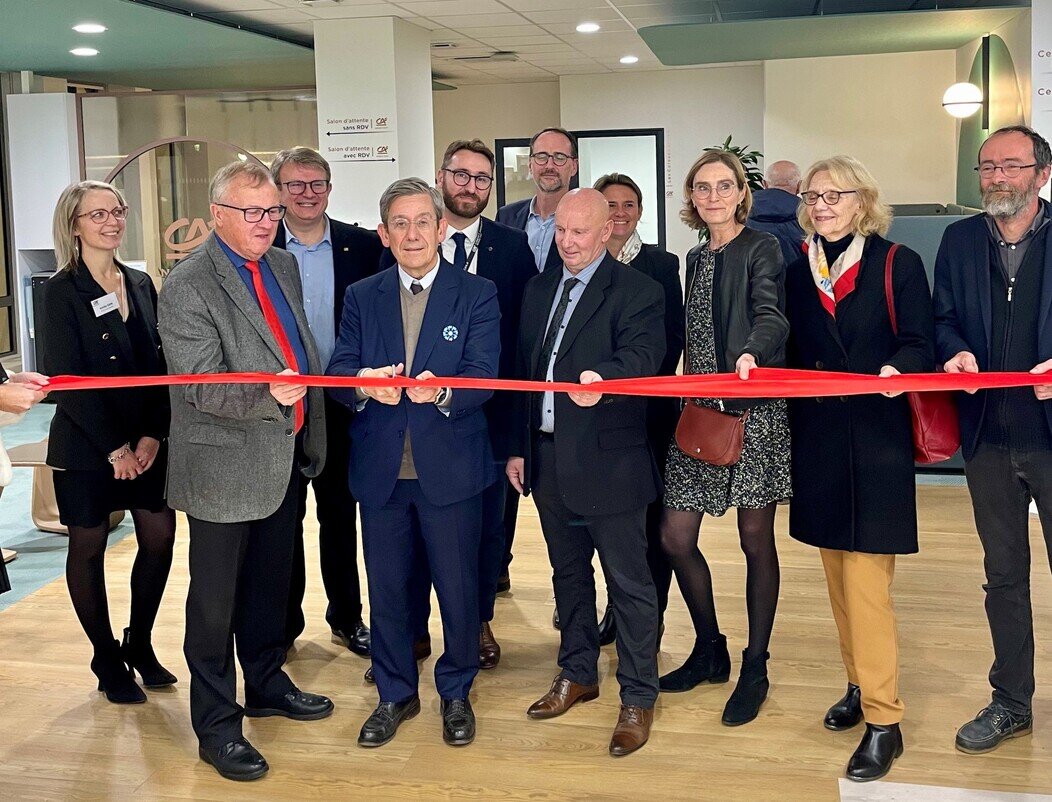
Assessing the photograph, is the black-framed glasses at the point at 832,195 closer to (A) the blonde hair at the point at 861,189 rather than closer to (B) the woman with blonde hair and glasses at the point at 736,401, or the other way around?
(A) the blonde hair at the point at 861,189

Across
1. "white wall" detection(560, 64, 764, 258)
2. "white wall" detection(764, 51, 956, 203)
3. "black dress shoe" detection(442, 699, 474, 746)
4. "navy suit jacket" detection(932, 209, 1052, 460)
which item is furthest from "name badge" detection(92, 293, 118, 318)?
"white wall" detection(560, 64, 764, 258)

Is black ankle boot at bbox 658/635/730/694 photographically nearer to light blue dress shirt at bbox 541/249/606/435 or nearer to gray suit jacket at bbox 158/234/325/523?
light blue dress shirt at bbox 541/249/606/435

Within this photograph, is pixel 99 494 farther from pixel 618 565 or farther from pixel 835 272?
pixel 835 272

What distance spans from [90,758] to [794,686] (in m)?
2.34

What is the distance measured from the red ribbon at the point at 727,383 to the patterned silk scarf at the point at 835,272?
22 centimetres

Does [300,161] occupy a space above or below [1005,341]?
above

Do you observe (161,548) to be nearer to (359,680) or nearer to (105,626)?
(105,626)

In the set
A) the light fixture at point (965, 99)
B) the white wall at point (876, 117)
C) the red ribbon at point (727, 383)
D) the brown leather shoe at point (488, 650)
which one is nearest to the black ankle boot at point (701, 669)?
the brown leather shoe at point (488, 650)

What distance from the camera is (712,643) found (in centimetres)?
389

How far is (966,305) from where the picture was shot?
3.24 m

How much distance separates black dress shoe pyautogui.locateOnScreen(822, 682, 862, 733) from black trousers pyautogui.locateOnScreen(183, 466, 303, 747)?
180 cm

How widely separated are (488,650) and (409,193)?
1.79m

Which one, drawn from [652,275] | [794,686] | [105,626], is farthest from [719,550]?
[105,626]

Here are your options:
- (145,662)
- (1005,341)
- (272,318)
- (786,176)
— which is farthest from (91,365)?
(786,176)
